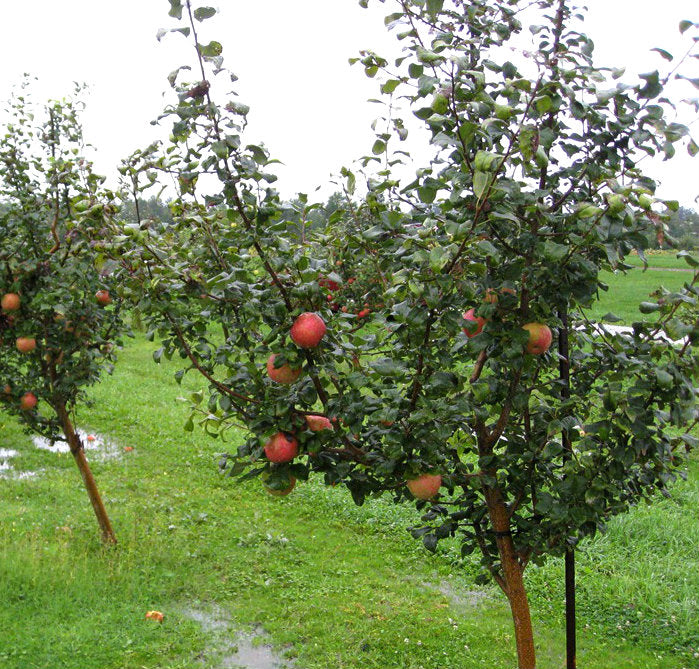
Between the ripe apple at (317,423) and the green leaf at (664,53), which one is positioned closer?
the green leaf at (664,53)

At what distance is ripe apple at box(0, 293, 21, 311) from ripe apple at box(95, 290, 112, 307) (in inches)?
16.7

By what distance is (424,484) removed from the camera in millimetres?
1936

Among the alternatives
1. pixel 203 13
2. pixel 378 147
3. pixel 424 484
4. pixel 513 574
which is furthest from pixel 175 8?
pixel 513 574

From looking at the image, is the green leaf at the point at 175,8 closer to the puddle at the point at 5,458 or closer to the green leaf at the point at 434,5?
the green leaf at the point at 434,5

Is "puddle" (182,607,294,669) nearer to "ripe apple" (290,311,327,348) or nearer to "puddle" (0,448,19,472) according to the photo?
"ripe apple" (290,311,327,348)

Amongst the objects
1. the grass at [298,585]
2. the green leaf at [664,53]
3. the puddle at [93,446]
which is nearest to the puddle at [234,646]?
the grass at [298,585]

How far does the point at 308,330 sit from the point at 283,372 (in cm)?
18

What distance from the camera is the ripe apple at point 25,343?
4.04 m

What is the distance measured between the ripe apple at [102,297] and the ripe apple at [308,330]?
2607mm

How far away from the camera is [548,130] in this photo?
1762mm

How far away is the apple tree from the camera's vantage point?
3.88m

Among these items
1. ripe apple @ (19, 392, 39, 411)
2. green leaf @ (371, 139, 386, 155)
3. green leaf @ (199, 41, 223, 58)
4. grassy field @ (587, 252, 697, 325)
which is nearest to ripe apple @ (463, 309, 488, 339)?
green leaf @ (371, 139, 386, 155)

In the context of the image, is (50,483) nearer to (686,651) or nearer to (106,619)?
(106,619)

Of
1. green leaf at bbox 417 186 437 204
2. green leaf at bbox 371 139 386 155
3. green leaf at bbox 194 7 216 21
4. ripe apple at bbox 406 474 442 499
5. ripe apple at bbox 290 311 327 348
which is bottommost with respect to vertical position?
ripe apple at bbox 406 474 442 499
